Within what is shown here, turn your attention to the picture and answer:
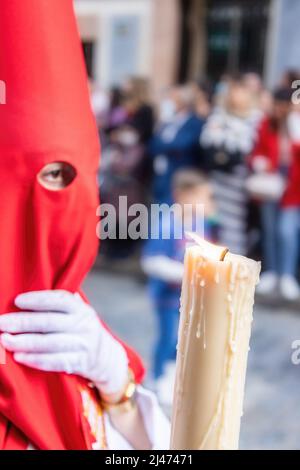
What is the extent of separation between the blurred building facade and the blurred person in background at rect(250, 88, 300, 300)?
411 cm

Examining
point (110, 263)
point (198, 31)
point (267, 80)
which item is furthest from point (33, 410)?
point (198, 31)

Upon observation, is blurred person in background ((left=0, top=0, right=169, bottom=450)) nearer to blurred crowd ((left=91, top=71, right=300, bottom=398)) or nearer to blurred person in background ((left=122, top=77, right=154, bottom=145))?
blurred crowd ((left=91, top=71, right=300, bottom=398))

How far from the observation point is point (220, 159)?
5.05 m

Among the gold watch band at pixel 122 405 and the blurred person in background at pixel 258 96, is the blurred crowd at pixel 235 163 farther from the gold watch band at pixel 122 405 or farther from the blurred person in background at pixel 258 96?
the gold watch band at pixel 122 405

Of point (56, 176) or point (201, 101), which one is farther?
point (201, 101)

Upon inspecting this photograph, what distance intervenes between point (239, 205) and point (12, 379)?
4.37 metres

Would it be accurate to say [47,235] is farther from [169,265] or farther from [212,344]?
[169,265]

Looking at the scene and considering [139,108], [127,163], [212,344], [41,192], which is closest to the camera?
[212,344]

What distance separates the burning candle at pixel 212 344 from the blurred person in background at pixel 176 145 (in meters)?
4.56

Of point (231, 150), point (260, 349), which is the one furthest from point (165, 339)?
point (231, 150)

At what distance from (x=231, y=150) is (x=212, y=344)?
4.46m

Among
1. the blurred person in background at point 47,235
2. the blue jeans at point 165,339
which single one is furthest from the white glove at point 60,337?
the blue jeans at point 165,339

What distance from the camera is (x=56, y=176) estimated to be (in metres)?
1.13

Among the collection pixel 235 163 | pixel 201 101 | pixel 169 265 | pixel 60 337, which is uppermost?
pixel 201 101
